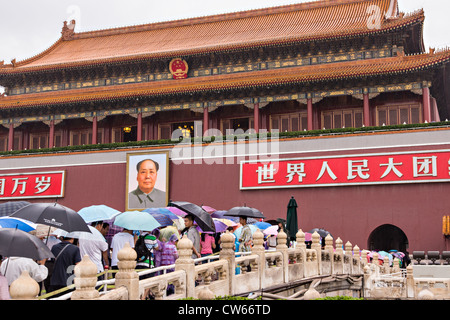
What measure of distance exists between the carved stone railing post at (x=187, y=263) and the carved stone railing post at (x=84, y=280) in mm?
2766

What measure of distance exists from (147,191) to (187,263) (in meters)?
14.8

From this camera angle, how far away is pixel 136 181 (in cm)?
2280

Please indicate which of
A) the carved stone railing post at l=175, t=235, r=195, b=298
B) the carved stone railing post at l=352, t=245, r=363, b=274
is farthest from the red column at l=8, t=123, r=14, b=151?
the carved stone railing post at l=175, t=235, r=195, b=298

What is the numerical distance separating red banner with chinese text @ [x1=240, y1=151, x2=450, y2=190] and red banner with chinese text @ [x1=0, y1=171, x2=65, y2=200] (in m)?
7.71

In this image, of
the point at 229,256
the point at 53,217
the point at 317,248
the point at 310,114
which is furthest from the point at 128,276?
the point at 310,114

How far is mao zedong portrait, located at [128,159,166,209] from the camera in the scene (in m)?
22.5

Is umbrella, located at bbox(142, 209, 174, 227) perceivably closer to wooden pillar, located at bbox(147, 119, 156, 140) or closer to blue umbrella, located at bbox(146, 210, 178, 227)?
blue umbrella, located at bbox(146, 210, 178, 227)

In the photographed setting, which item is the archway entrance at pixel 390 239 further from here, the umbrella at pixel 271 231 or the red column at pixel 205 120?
the umbrella at pixel 271 231

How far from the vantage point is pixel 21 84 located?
95.6 feet

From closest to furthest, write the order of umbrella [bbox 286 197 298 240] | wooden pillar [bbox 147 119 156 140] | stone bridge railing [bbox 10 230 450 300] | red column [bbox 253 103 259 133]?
stone bridge railing [bbox 10 230 450 300] → umbrella [bbox 286 197 298 240] → red column [bbox 253 103 259 133] → wooden pillar [bbox 147 119 156 140]

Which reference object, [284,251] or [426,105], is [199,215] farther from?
[426,105]

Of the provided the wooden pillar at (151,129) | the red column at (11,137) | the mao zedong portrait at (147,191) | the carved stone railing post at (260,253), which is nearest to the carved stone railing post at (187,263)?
the carved stone railing post at (260,253)

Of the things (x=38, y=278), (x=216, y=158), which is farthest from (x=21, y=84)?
(x=38, y=278)

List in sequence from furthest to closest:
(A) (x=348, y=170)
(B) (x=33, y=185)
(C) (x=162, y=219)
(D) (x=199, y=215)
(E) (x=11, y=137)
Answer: (E) (x=11, y=137), (B) (x=33, y=185), (A) (x=348, y=170), (C) (x=162, y=219), (D) (x=199, y=215)
